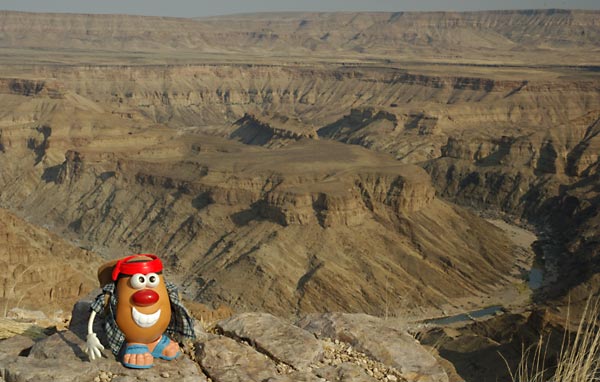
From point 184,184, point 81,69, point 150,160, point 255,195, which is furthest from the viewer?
point 81,69

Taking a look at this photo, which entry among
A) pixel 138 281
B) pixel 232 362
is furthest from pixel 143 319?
pixel 232 362

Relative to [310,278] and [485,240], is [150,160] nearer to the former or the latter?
[310,278]

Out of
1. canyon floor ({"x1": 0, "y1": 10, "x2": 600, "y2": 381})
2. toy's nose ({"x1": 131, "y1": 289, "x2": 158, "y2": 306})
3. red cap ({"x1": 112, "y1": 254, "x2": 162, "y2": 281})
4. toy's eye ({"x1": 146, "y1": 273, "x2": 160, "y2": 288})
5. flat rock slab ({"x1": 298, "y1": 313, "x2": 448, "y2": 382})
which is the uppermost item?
red cap ({"x1": 112, "y1": 254, "x2": 162, "y2": 281})

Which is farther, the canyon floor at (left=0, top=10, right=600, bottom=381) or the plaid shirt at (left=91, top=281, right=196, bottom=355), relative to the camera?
the canyon floor at (left=0, top=10, right=600, bottom=381)

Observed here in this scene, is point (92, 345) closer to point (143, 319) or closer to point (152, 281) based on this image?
point (143, 319)

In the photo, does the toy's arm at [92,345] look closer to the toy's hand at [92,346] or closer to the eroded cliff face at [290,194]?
the toy's hand at [92,346]

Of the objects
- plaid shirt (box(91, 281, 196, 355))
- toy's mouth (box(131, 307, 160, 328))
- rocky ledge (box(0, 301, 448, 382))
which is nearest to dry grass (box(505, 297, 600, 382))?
rocky ledge (box(0, 301, 448, 382))

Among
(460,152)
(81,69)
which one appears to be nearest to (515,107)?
(460,152)

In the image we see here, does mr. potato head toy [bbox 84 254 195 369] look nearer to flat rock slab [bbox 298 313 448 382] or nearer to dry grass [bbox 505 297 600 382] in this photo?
flat rock slab [bbox 298 313 448 382]
